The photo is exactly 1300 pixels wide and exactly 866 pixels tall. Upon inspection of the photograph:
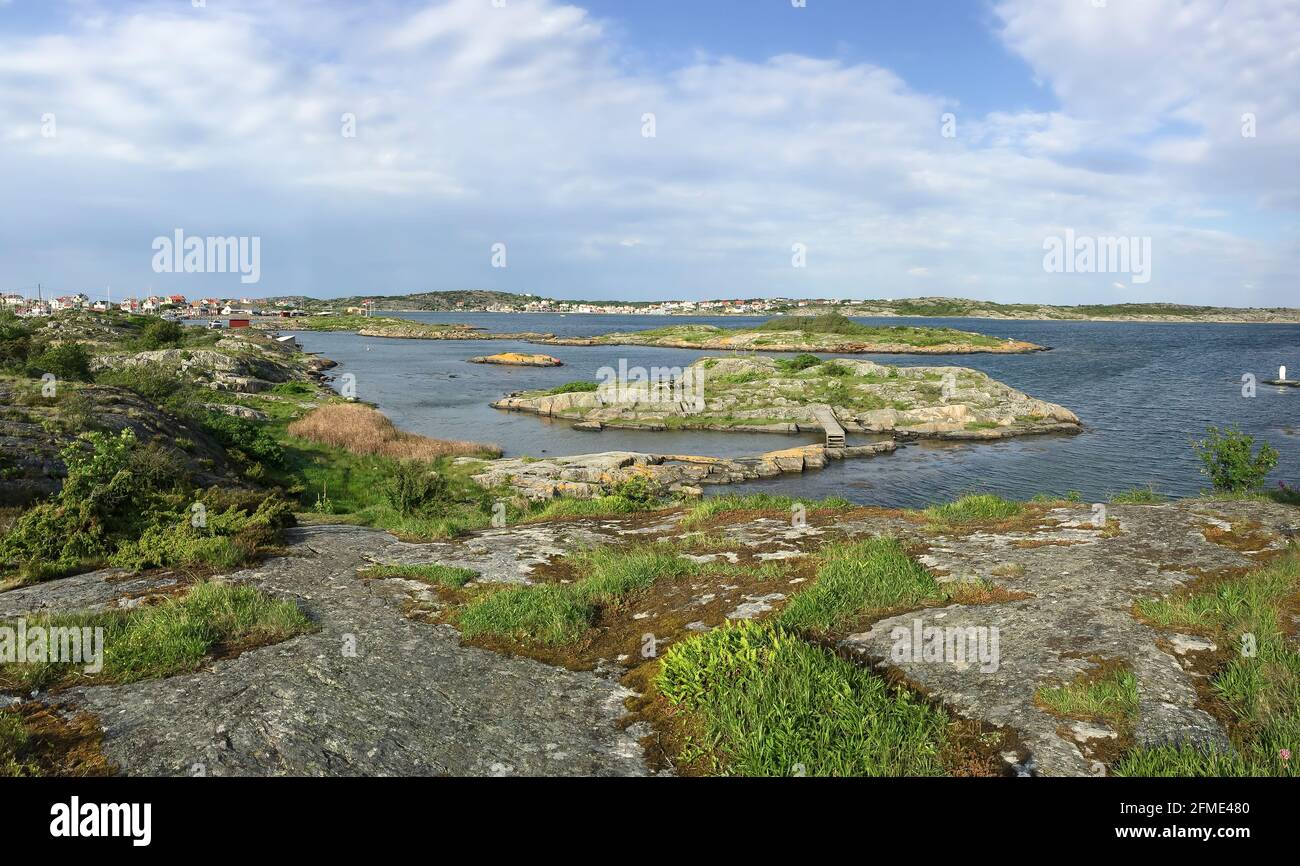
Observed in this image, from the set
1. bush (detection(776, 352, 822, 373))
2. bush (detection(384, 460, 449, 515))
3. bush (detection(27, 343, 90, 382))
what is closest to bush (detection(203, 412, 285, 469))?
bush (detection(27, 343, 90, 382))

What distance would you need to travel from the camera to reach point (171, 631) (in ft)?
25.0

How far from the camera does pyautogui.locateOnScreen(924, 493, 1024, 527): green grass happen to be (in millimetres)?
12555

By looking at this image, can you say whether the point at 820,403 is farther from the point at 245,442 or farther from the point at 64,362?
the point at 64,362

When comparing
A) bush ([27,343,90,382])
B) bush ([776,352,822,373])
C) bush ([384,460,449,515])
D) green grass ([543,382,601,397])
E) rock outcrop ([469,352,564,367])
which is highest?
rock outcrop ([469,352,564,367])

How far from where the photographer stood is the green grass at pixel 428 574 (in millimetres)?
10289

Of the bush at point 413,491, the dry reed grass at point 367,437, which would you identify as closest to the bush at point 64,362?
the dry reed grass at point 367,437

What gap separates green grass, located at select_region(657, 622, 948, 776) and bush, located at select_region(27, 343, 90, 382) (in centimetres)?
3012

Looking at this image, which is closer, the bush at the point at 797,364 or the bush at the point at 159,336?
the bush at the point at 159,336

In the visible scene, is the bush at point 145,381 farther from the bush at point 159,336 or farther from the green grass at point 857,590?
the bush at point 159,336

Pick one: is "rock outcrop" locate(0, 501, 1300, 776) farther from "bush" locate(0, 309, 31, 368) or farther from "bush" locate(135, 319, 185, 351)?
"bush" locate(135, 319, 185, 351)

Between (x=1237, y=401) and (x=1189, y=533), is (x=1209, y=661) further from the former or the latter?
(x=1237, y=401)

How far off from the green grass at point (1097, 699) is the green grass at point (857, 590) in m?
2.36

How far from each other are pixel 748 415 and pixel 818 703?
56.1 m

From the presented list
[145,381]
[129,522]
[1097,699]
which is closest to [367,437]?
[145,381]
